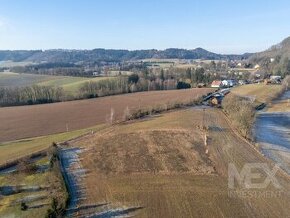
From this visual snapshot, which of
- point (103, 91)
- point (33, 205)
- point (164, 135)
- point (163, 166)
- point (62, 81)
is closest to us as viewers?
point (33, 205)

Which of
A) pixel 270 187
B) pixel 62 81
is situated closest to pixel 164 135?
pixel 270 187

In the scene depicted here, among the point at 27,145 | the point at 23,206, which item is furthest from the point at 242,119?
the point at 23,206

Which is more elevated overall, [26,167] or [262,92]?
[26,167]

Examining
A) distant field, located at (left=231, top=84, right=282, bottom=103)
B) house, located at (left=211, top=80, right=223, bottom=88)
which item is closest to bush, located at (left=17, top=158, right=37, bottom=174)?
distant field, located at (left=231, top=84, right=282, bottom=103)

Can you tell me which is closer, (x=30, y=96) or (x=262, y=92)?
(x=30, y=96)

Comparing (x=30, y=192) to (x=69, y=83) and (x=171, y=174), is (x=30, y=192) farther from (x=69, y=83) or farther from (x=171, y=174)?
(x=69, y=83)

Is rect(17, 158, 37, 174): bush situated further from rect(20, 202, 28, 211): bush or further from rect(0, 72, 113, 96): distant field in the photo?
rect(0, 72, 113, 96): distant field

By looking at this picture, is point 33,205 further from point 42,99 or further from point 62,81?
point 62,81

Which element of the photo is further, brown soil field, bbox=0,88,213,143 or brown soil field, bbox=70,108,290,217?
brown soil field, bbox=0,88,213,143

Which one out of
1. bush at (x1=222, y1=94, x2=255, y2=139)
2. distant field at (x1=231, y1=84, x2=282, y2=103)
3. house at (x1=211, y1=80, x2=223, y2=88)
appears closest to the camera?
bush at (x1=222, y1=94, x2=255, y2=139)
